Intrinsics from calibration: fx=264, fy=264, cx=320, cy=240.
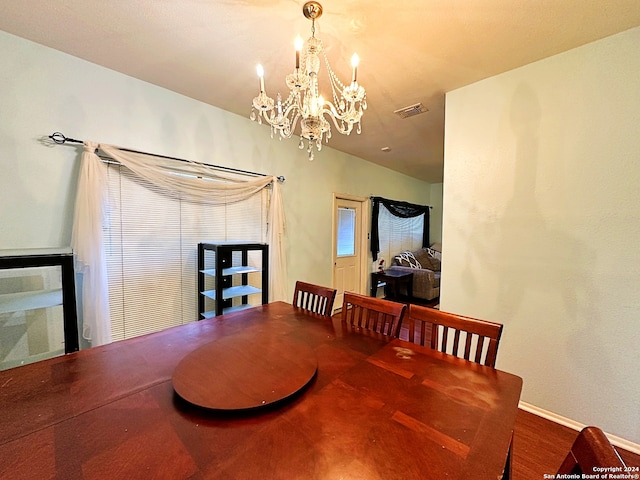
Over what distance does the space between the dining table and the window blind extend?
1.05m

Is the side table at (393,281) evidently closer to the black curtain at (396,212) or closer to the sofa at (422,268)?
the sofa at (422,268)

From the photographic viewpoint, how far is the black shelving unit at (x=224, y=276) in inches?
92.4

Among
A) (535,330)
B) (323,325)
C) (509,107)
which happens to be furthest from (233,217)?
(535,330)

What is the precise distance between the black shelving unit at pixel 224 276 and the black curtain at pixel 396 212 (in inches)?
95.8

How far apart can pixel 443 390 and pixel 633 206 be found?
1.68 m

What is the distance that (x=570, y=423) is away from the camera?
175 cm

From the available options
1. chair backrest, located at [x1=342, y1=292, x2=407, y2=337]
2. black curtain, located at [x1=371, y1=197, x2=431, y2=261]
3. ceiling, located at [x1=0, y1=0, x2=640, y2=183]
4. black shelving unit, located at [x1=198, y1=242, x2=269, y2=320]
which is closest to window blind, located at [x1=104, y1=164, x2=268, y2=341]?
black shelving unit, located at [x1=198, y1=242, x2=269, y2=320]

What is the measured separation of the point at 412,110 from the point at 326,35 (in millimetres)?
1287

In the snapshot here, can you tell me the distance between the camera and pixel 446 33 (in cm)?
159

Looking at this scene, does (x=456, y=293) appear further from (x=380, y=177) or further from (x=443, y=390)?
(x=380, y=177)

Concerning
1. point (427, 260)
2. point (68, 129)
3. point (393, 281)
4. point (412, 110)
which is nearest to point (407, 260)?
point (427, 260)

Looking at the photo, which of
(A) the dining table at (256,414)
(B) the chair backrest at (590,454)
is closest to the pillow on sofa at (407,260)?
(A) the dining table at (256,414)

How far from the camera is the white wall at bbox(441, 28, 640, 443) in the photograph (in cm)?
158

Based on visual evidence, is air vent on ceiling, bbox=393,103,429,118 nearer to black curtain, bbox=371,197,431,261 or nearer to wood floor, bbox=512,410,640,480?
black curtain, bbox=371,197,431,261
